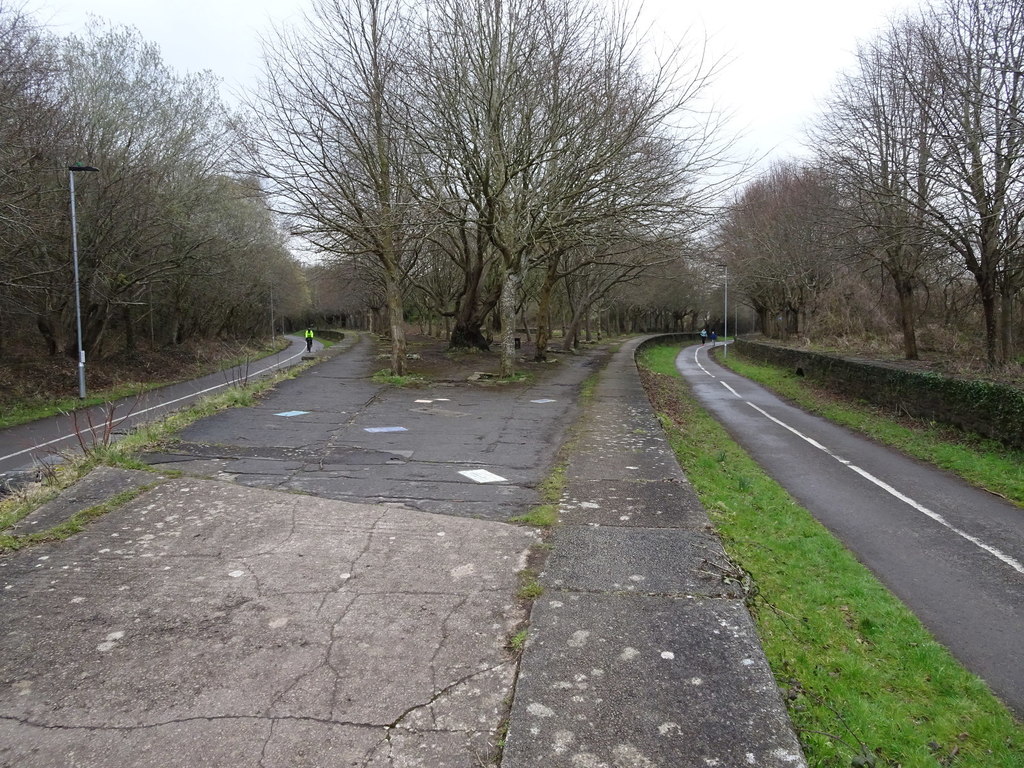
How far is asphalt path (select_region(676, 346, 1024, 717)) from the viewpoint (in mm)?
4625

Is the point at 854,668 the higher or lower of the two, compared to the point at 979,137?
lower

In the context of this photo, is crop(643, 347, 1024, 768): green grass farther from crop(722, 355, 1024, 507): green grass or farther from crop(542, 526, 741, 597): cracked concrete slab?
crop(722, 355, 1024, 507): green grass

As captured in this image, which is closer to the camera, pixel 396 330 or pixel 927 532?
pixel 927 532

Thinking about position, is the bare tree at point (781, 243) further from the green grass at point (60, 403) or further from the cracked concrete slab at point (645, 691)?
the cracked concrete slab at point (645, 691)

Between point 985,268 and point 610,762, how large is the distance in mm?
17061

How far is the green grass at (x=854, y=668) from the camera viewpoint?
3.11m

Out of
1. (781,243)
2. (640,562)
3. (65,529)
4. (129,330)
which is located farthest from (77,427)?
(781,243)

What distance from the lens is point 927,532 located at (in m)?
7.11

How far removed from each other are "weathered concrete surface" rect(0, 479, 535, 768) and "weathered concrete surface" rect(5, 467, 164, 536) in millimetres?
427

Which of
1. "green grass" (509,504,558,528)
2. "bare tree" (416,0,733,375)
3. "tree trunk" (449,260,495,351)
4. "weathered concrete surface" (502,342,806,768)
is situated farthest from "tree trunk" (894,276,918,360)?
"green grass" (509,504,558,528)

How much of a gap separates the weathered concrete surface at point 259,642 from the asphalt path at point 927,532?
332cm

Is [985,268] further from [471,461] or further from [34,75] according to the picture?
[34,75]

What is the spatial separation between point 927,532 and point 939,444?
5753mm

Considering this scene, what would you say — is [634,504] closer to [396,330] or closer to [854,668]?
[854,668]
